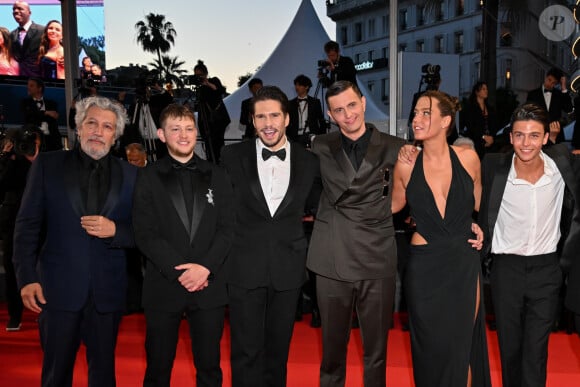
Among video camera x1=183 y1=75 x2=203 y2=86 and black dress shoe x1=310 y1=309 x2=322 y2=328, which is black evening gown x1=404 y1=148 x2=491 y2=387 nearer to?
black dress shoe x1=310 y1=309 x2=322 y2=328

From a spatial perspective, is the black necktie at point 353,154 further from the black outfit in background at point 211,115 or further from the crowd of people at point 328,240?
the black outfit in background at point 211,115

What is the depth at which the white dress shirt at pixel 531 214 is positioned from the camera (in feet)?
10.4

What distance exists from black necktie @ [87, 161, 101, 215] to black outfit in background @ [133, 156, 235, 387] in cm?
18

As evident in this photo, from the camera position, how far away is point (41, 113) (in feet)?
23.8

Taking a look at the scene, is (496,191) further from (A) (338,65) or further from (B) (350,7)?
(B) (350,7)

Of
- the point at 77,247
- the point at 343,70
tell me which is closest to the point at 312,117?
the point at 343,70

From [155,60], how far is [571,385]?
3207 centimetres

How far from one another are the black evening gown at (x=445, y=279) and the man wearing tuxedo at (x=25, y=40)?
14941mm

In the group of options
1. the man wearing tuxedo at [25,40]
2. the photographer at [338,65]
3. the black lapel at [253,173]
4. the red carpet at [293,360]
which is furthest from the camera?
the man wearing tuxedo at [25,40]

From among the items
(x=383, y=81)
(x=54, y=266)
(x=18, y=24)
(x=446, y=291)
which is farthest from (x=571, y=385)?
(x=383, y=81)

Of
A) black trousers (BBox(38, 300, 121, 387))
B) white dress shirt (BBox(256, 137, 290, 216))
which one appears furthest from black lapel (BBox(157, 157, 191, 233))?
black trousers (BBox(38, 300, 121, 387))

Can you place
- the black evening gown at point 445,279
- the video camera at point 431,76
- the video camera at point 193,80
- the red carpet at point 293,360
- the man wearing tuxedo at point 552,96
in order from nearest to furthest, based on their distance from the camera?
the black evening gown at point 445,279, the red carpet at point 293,360, the video camera at point 431,76, the man wearing tuxedo at point 552,96, the video camera at point 193,80

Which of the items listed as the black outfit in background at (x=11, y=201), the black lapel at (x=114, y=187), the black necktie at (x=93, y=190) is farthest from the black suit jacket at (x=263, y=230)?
the black outfit in background at (x=11, y=201)

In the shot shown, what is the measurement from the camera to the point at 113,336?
9.39 ft
